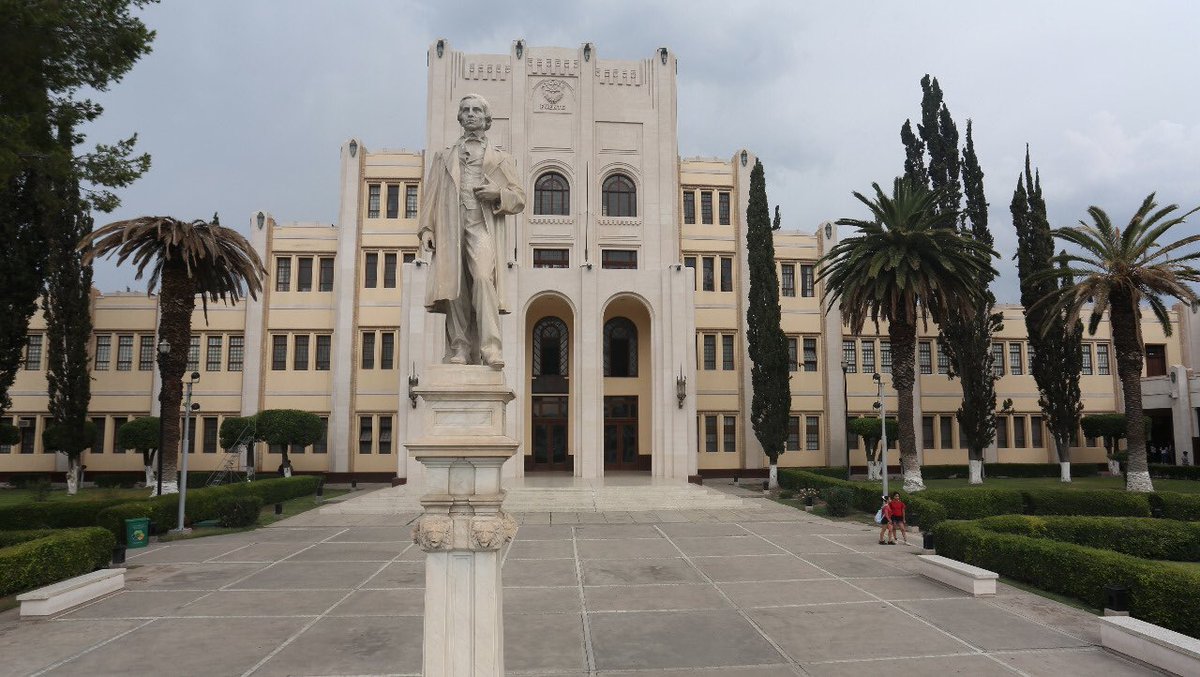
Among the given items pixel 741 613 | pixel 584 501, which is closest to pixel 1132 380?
pixel 584 501

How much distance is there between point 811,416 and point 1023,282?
42.3 feet

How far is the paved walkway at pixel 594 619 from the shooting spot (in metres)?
8.68

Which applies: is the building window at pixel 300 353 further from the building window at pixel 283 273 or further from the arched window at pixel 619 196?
the arched window at pixel 619 196

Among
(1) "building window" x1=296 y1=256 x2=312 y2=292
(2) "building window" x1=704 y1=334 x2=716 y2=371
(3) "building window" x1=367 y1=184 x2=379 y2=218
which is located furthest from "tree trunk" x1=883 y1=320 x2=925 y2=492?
(1) "building window" x1=296 y1=256 x2=312 y2=292

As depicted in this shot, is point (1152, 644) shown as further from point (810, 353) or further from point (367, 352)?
point (367, 352)

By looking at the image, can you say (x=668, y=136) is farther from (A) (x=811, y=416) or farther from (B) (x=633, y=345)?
A: (A) (x=811, y=416)

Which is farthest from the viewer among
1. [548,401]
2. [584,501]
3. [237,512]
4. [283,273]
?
[283,273]

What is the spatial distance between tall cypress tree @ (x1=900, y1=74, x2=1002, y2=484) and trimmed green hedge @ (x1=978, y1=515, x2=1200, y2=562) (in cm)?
1625

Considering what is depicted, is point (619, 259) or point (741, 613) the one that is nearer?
point (741, 613)

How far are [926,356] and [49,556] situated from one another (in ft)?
137

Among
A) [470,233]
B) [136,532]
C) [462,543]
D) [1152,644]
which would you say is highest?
[470,233]

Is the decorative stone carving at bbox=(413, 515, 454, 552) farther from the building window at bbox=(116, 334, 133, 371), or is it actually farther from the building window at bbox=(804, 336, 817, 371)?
the building window at bbox=(116, 334, 133, 371)

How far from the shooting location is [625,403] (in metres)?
38.2

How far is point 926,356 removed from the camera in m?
41.3
